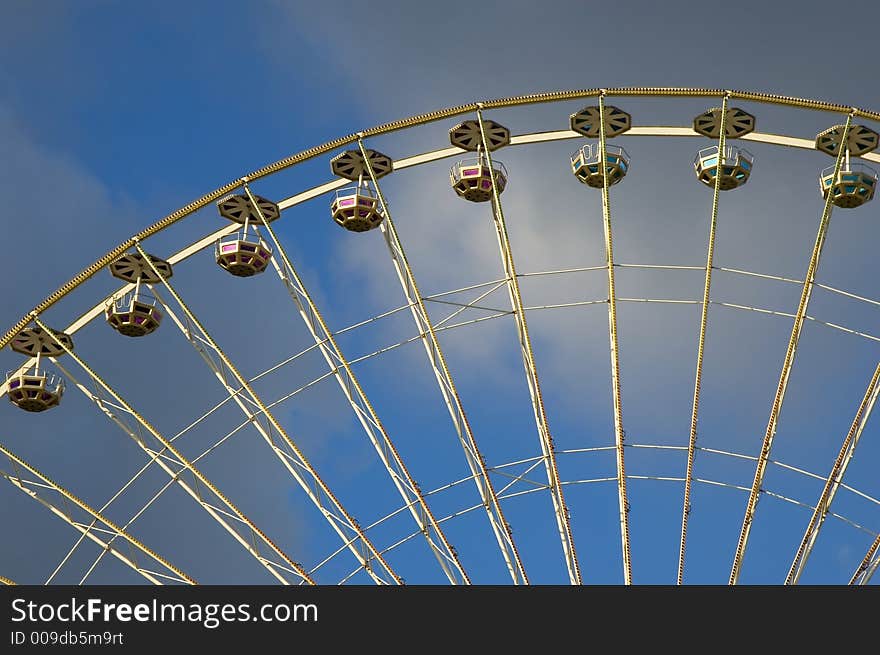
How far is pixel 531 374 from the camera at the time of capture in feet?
127

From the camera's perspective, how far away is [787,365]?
123 ft

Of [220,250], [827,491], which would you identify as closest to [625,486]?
[827,491]

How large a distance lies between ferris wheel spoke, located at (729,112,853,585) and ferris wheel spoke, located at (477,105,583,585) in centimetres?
553

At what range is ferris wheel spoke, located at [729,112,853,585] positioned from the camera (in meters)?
36.6

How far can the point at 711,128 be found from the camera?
3772cm

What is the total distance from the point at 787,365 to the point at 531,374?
26.5ft

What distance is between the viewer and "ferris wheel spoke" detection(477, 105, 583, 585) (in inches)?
1489

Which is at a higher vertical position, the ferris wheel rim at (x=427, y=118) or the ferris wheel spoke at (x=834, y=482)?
the ferris wheel rim at (x=427, y=118)

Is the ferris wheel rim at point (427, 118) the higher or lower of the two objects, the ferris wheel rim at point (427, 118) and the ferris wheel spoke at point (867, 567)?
the higher

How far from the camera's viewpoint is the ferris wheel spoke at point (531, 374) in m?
37.8

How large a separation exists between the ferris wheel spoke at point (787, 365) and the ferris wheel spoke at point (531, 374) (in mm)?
5529

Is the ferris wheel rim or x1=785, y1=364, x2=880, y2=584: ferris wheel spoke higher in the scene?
the ferris wheel rim
